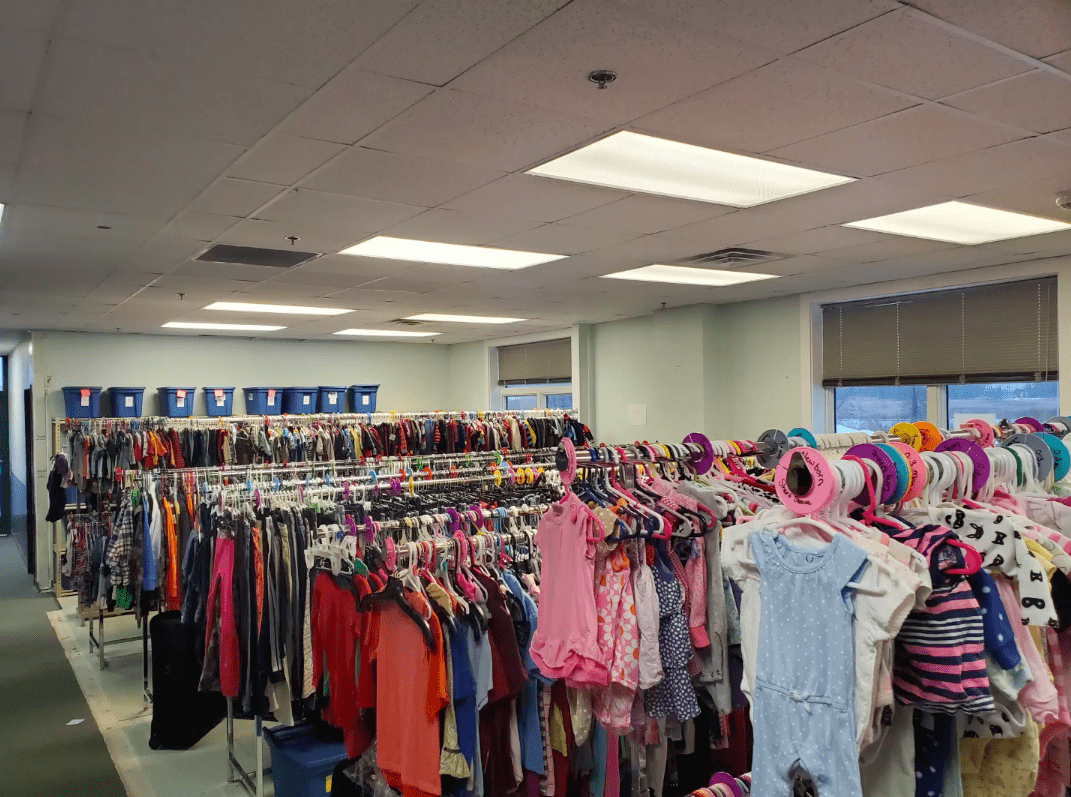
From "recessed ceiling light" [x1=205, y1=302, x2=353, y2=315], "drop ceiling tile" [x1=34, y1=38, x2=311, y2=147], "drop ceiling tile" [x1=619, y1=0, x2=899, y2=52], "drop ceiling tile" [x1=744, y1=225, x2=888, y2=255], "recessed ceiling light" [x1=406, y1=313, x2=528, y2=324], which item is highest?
"drop ceiling tile" [x1=619, y1=0, x2=899, y2=52]

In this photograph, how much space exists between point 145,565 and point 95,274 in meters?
2.06

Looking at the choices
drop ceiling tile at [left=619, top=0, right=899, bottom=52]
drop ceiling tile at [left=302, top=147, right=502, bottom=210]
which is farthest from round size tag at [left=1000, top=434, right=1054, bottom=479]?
drop ceiling tile at [left=302, top=147, right=502, bottom=210]

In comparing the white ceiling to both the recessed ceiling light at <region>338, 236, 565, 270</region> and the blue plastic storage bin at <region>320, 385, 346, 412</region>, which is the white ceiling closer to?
the recessed ceiling light at <region>338, 236, 565, 270</region>

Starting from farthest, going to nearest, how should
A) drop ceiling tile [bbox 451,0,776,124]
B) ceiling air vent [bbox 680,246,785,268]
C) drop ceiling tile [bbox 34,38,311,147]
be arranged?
1. ceiling air vent [bbox 680,246,785,268]
2. drop ceiling tile [bbox 34,38,311,147]
3. drop ceiling tile [bbox 451,0,776,124]

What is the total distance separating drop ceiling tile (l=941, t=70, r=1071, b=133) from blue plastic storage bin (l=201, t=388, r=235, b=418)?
28.1ft

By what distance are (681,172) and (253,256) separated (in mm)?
2833

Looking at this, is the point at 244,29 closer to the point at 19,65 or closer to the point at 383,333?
the point at 19,65

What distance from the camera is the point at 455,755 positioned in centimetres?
273

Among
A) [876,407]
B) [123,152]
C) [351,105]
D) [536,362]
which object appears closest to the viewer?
[351,105]

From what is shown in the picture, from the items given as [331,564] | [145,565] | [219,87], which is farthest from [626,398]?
[219,87]

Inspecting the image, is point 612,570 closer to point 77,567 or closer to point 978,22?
point 978,22

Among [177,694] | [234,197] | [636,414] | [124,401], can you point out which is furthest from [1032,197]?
[124,401]

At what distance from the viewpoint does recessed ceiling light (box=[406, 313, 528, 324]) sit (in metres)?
8.21

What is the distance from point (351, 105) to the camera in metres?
2.52
